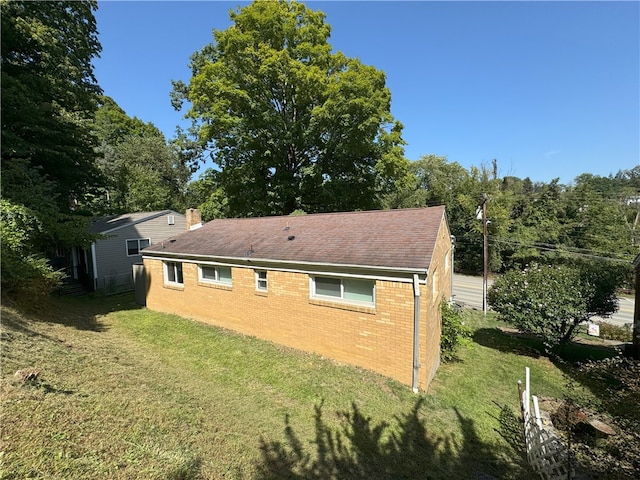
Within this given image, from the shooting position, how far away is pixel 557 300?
1111 centimetres

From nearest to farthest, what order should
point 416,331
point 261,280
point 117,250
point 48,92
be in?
point 416,331, point 261,280, point 48,92, point 117,250

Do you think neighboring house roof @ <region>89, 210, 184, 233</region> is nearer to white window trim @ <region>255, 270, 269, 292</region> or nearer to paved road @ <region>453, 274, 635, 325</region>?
white window trim @ <region>255, 270, 269, 292</region>

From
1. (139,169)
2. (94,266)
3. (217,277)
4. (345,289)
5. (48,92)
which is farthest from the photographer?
(139,169)

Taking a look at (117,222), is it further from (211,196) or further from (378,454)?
(378,454)

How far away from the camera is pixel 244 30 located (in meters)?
19.6

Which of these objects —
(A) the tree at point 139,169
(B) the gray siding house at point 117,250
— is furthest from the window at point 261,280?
A: (A) the tree at point 139,169

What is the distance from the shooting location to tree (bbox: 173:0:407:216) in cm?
1866

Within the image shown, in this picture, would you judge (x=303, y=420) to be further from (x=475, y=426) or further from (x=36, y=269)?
(x=36, y=269)

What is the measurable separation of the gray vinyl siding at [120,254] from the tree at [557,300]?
1979 centimetres

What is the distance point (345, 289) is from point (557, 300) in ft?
27.0

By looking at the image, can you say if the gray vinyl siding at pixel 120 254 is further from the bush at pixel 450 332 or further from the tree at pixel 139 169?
the bush at pixel 450 332

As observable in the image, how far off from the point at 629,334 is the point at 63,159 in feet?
101

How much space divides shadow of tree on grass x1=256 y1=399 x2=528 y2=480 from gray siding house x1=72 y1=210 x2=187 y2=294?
16591 millimetres

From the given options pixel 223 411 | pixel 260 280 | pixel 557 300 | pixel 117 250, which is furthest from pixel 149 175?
pixel 557 300
